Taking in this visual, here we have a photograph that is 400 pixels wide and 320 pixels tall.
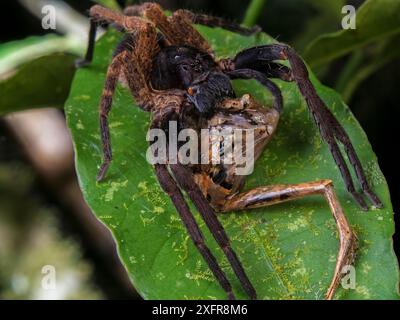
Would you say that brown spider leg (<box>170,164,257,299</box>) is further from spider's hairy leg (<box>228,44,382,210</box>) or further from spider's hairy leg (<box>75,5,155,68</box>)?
spider's hairy leg (<box>75,5,155,68</box>)

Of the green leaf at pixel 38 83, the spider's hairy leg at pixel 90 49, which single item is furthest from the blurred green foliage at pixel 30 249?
the spider's hairy leg at pixel 90 49

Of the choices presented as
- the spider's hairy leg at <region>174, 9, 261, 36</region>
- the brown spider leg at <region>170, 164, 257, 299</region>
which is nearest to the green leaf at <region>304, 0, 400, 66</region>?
the spider's hairy leg at <region>174, 9, 261, 36</region>

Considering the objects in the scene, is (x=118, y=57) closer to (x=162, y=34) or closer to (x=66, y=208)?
(x=162, y=34)

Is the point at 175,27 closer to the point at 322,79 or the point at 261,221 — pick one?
the point at 322,79

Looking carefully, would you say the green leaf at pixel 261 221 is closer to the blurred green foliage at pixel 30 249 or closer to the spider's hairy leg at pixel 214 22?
the spider's hairy leg at pixel 214 22

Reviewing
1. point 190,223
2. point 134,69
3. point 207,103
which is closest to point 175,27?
point 134,69

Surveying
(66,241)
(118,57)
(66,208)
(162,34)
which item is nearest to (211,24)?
(162,34)
